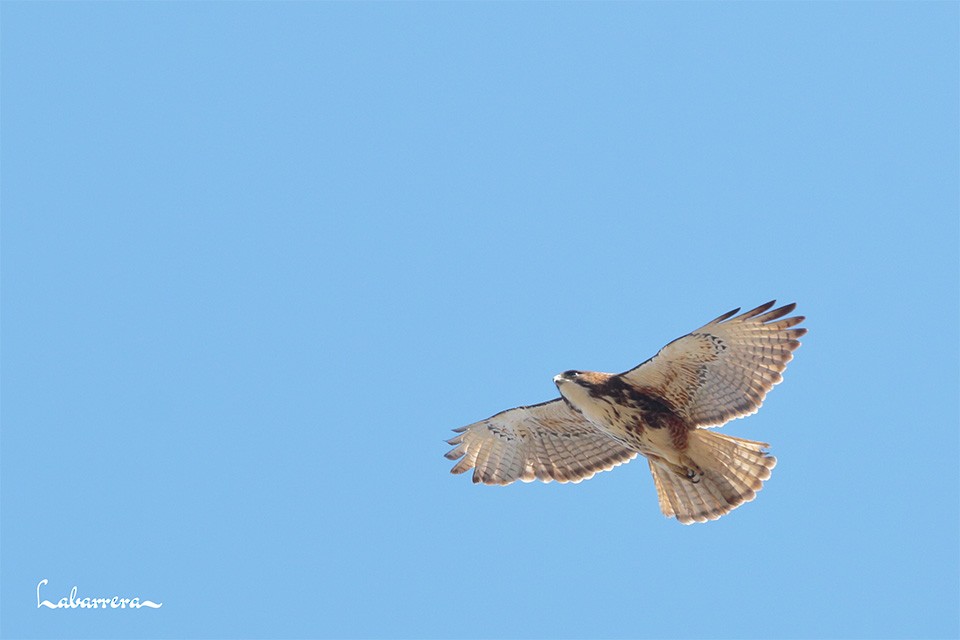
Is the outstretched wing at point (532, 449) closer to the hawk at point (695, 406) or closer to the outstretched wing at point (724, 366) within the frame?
the hawk at point (695, 406)

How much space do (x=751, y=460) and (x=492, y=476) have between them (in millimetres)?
2857

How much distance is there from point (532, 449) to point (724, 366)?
2495 millimetres

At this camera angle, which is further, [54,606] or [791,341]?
[54,606]

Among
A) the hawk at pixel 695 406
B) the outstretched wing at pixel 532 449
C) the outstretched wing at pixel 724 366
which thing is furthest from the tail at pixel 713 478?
the outstretched wing at pixel 532 449

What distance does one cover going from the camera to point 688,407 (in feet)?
49.8

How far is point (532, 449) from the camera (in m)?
16.3

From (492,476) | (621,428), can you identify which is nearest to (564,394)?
(621,428)

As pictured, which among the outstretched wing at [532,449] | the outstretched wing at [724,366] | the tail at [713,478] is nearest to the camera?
the outstretched wing at [724,366]

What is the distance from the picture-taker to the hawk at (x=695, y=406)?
14797 mm

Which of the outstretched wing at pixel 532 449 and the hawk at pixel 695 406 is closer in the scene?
the hawk at pixel 695 406

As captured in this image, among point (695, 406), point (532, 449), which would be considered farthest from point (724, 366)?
point (532, 449)

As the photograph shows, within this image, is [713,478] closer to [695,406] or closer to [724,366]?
[695,406]

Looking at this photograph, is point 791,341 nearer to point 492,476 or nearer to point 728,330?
point 728,330

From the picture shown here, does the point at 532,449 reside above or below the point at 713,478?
above
